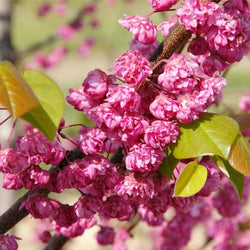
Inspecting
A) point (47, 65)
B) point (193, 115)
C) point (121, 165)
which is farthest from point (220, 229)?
point (47, 65)

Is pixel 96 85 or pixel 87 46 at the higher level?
pixel 96 85

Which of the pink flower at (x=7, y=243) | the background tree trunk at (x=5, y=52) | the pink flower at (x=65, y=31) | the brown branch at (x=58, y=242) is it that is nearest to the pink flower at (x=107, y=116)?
the pink flower at (x=7, y=243)

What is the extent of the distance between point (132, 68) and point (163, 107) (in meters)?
0.09

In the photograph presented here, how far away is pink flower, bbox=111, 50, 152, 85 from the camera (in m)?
0.93

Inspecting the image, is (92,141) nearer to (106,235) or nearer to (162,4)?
(162,4)

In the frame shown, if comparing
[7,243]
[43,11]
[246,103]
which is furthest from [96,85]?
[43,11]

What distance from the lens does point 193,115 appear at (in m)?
0.94

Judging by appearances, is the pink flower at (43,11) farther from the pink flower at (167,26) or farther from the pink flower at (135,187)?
the pink flower at (135,187)

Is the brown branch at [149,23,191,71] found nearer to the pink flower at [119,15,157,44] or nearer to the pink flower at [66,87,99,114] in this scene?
the pink flower at [119,15,157,44]

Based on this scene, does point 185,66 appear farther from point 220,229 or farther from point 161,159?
point 220,229

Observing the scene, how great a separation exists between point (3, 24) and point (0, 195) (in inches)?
41.9

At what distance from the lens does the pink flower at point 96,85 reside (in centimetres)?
95

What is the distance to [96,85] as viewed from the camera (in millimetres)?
953

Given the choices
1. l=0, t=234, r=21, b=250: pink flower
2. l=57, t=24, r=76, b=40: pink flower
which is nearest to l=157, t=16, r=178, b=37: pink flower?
l=0, t=234, r=21, b=250: pink flower
